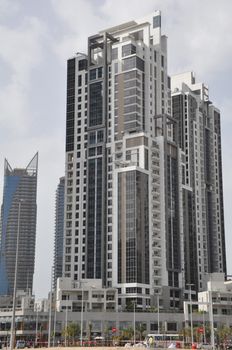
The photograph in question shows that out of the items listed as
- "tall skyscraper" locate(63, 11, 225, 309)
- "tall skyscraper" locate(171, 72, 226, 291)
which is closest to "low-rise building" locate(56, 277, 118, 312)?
"tall skyscraper" locate(63, 11, 225, 309)

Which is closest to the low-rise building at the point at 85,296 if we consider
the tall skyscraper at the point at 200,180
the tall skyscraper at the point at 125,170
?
the tall skyscraper at the point at 125,170

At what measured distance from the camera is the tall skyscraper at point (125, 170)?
146 metres

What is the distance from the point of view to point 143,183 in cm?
14925

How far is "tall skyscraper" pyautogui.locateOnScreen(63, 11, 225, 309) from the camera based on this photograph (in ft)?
478

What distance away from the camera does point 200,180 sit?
185m

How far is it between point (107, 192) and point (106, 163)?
855cm

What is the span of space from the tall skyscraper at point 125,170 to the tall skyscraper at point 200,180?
33.2ft

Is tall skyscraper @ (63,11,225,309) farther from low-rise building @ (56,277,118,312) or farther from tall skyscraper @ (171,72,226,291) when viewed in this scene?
tall skyscraper @ (171,72,226,291)

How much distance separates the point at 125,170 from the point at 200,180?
4391 centimetres

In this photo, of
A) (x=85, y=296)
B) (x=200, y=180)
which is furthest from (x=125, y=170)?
(x=200, y=180)

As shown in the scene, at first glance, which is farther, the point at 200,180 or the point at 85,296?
the point at 200,180

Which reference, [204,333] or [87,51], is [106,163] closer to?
[87,51]

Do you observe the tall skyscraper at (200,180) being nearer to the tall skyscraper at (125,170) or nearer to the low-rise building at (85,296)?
the tall skyscraper at (125,170)

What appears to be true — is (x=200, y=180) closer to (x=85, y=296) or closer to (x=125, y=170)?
(x=125, y=170)
